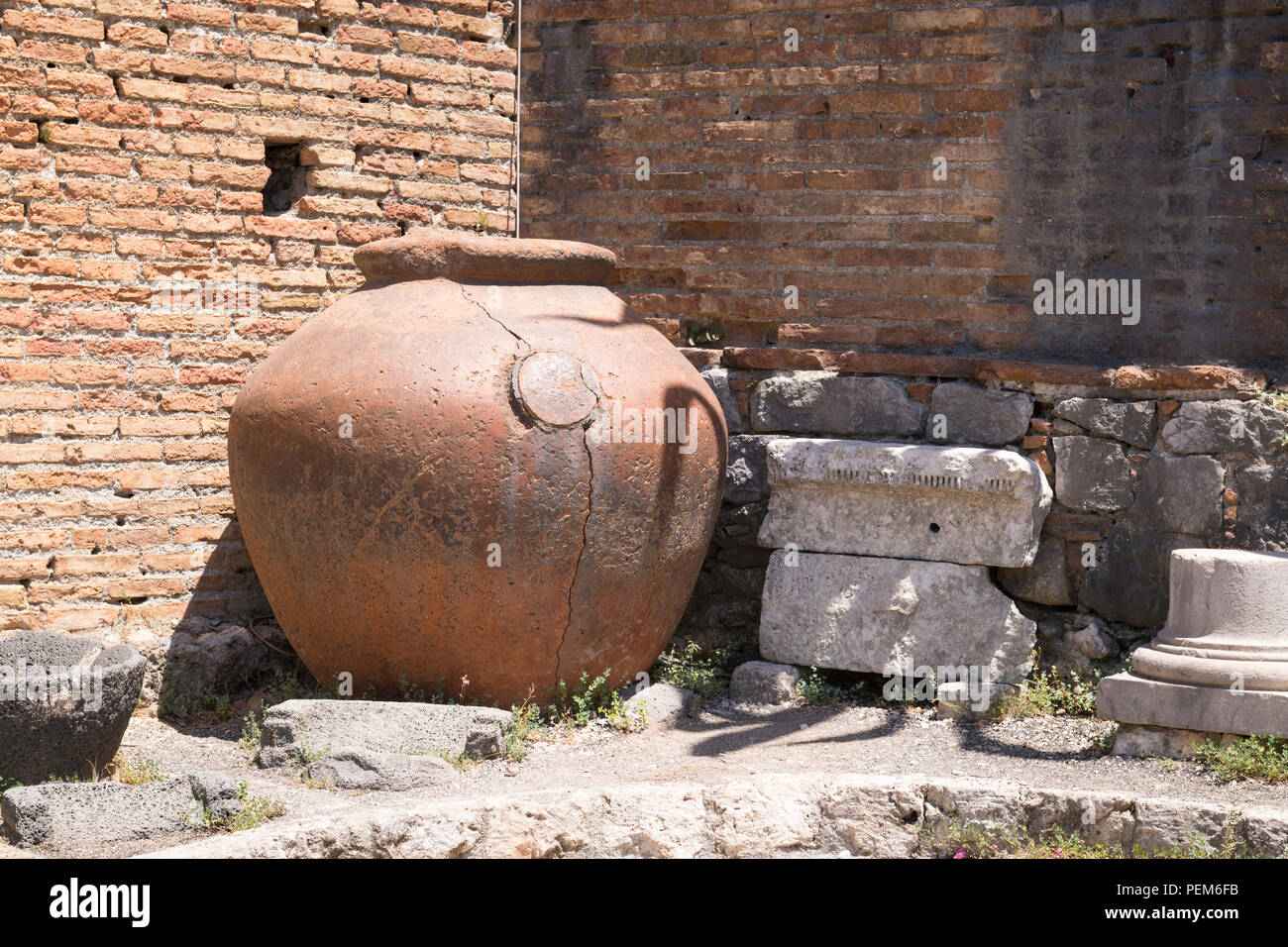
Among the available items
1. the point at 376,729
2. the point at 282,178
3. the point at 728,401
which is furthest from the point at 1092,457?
the point at 282,178

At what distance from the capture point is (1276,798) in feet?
Answer: 11.4

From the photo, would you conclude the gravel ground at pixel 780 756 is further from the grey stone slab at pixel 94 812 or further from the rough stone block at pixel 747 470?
the rough stone block at pixel 747 470

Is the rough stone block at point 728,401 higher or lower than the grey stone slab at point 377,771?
higher

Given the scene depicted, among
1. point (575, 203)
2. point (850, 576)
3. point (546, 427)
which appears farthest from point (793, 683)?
point (575, 203)

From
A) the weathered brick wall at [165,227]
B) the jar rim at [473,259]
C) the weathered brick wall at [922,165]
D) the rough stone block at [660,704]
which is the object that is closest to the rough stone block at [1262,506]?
the weathered brick wall at [922,165]

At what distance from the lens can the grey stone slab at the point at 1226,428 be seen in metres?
4.36

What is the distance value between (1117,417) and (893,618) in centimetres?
103

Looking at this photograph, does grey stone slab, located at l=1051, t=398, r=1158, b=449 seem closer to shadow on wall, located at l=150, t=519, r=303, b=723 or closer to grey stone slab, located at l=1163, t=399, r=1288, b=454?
grey stone slab, located at l=1163, t=399, r=1288, b=454

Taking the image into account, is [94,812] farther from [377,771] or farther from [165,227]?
[165,227]

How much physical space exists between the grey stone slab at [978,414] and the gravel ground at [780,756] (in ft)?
3.25

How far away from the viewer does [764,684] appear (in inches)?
183

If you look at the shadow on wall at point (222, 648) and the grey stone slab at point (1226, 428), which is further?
the shadow on wall at point (222, 648)

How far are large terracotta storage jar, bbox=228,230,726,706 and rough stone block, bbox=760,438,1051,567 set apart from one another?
51 cm

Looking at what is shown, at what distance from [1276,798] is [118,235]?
3.97 meters
